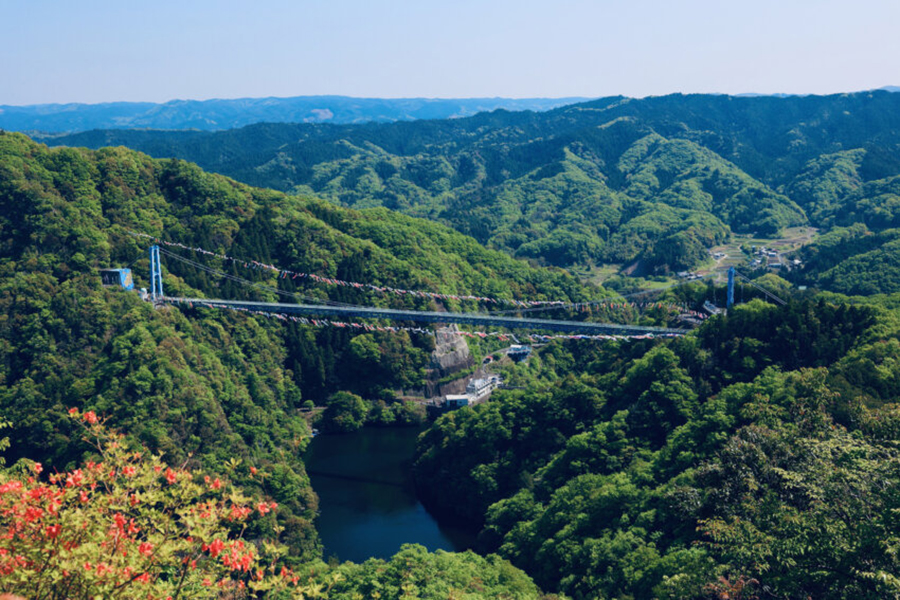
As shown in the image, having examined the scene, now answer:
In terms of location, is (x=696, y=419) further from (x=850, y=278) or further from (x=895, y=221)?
(x=895, y=221)

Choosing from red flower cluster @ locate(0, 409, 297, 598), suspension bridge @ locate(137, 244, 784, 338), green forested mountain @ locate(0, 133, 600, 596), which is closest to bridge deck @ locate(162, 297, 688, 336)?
suspension bridge @ locate(137, 244, 784, 338)

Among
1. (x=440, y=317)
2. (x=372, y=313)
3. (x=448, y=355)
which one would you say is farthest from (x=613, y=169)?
(x=440, y=317)

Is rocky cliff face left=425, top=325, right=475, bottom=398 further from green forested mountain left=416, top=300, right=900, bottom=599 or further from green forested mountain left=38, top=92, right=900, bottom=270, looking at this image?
green forested mountain left=38, top=92, right=900, bottom=270

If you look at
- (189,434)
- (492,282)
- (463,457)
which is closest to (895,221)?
(492,282)

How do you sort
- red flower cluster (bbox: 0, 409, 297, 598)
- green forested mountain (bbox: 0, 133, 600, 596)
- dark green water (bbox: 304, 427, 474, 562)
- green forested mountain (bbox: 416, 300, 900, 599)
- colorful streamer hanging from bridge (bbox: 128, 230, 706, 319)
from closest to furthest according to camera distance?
red flower cluster (bbox: 0, 409, 297, 598) → green forested mountain (bbox: 416, 300, 900, 599) → dark green water (bbox: 304, 427, 474, 562) → green forested mountain (bbox: 0, 133, 600, 596) → colorful streamer hanging from bridge (bbox: 128, 230, 706, 319)

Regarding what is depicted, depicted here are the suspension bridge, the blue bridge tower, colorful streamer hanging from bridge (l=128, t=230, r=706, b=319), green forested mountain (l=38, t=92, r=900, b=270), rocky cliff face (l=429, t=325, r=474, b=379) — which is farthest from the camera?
green forested mountain (l=38, t=92, r=900, b=270)

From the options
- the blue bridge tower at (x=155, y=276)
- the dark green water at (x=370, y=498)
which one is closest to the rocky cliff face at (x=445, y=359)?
the dark green water at (x=370, y=498)
